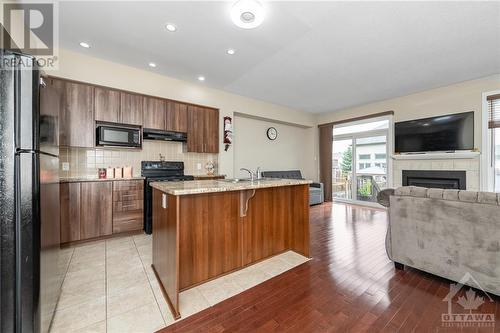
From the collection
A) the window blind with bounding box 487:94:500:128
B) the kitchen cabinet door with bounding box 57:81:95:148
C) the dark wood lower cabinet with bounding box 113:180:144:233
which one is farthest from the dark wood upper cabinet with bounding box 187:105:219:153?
the window blind with bounding box 487:94:500:128

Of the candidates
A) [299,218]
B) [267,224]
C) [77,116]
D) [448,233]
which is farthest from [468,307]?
[77,116]

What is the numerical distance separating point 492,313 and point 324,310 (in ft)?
4.32

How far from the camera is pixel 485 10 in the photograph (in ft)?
7.17

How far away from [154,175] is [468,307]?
13.9ft

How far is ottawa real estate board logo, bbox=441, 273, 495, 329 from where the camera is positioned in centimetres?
153

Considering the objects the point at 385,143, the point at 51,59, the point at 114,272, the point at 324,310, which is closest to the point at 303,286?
the point at 324,310

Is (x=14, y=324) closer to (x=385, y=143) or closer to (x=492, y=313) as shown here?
(x=492, y=313)

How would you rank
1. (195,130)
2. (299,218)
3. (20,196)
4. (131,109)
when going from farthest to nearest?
(195,130) < (131,109) < (299,218) < (20,196)

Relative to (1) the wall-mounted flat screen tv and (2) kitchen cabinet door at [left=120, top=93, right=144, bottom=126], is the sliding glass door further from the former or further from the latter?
(2) kitchen cabinet door at [left=120, top=93, right=144, bottom=126]

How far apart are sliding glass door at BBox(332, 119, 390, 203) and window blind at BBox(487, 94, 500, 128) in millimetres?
1741

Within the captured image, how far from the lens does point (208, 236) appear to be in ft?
6.73

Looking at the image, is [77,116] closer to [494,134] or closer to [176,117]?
[176,117]

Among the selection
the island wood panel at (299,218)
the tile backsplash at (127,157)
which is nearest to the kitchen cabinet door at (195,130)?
the tile backsplash at (127,157)

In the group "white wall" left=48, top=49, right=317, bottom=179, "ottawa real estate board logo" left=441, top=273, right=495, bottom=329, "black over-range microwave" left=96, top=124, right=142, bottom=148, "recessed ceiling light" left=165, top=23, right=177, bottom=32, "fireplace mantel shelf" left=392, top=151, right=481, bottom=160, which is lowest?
"ottawa real estate board logo" left=441, top=273, right=495, bottom=329
